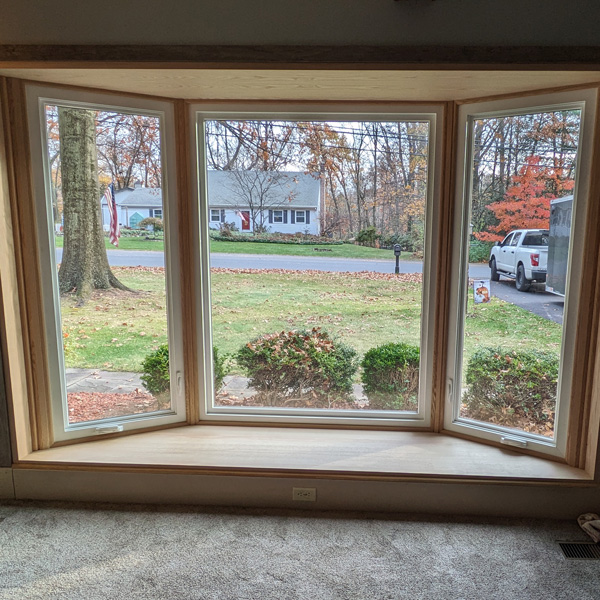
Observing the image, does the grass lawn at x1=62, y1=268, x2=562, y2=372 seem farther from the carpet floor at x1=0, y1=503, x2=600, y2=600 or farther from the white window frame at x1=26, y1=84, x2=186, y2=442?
the carpet floor at x1=0, y1=503, x2=600, y2=600

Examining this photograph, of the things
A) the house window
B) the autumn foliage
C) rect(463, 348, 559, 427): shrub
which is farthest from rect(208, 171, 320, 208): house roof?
rect(463, 348, 559, 427): shrub

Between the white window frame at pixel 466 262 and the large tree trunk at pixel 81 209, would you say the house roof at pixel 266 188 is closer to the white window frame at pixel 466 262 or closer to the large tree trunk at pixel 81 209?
the large tree trunk at pixel 81 209

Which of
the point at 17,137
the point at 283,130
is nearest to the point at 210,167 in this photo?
the point at 283,130

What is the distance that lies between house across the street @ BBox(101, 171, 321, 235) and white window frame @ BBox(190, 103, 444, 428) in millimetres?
96

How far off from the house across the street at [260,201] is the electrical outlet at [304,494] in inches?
57.4

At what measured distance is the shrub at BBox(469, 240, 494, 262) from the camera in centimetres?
244

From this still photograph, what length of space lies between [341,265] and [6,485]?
7.28 ft

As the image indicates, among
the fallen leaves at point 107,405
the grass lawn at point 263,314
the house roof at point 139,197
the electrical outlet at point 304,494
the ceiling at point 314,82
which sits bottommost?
the electrical outlet at point 304,494

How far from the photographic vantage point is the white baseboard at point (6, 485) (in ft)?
7.48

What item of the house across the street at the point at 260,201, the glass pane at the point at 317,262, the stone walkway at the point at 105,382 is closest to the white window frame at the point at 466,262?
the glass pane at the point at 317,262

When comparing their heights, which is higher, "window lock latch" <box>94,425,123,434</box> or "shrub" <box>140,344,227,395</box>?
"shrub" <box>140,344,227,395</box>

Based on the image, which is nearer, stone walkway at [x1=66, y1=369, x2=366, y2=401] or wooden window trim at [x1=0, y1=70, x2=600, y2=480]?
wooden window trim at [x1=0, y1=70, x2=600, y2=480]

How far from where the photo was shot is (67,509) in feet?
7.39

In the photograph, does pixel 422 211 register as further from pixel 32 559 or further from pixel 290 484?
pixel 32 559
